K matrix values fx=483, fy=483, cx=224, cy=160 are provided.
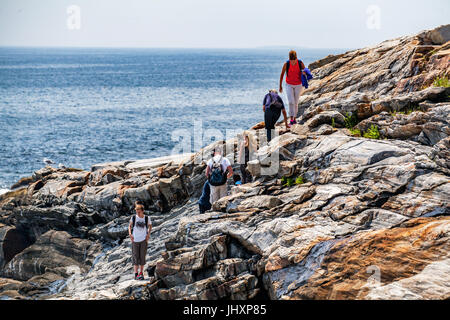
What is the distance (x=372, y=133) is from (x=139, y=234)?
7.25m

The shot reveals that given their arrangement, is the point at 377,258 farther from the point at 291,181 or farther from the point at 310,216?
the point at 291,181

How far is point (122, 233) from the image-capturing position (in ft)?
60.6

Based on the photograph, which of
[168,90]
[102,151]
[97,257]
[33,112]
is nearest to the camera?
[97,257]

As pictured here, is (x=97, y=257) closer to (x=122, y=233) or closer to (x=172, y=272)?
(x=122, y=233)

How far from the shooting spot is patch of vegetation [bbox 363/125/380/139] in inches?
550

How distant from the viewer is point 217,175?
1435 cm

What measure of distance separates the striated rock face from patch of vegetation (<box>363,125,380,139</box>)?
217 mm

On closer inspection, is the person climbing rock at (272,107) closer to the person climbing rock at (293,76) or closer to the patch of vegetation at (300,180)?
the person climbing rock at (293,76)

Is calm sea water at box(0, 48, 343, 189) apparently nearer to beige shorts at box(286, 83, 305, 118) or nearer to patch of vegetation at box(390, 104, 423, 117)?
beige shorts at box(286, 83, 305, 118)

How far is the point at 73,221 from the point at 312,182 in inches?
469

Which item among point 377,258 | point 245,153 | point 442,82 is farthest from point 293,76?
point 377,258

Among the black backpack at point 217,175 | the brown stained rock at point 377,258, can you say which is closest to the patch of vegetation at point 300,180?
the black backpack at point 217,175

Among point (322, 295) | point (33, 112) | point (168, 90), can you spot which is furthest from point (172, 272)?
point (168, 90)

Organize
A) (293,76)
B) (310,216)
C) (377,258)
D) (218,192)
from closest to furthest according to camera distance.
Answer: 1. (377,258)
2. (310,216)
3. (218,192)
4. (293,76)
